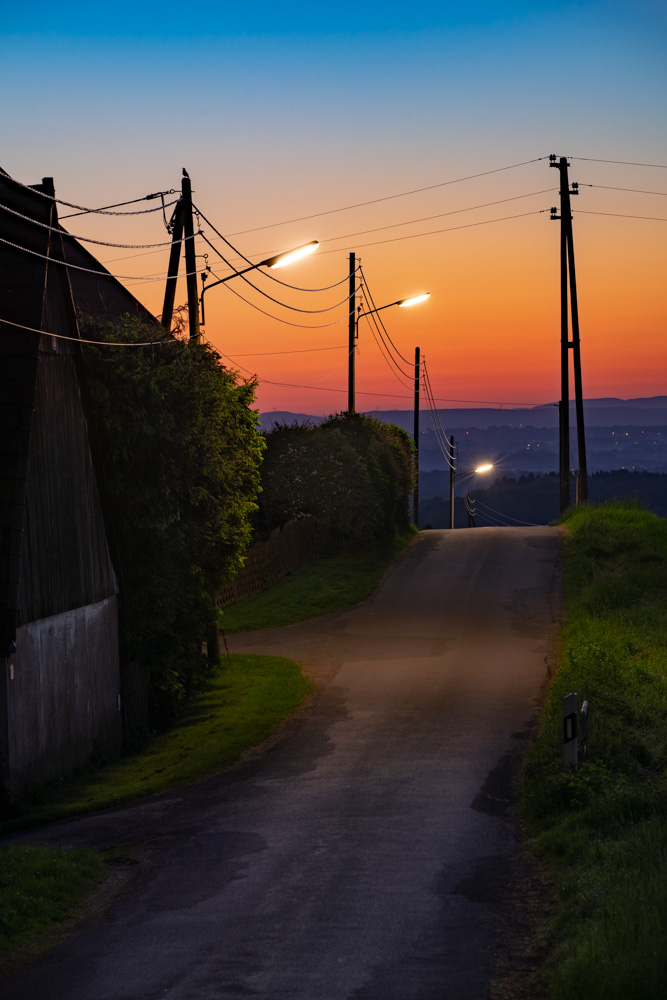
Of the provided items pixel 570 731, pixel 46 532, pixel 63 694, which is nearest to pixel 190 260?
pixel 46 532

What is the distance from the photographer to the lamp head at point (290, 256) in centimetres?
2180

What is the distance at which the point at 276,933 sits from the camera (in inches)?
362

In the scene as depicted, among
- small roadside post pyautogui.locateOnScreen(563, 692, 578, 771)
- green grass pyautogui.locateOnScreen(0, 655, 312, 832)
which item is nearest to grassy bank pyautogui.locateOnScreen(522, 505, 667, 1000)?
small roadside post pyautogui.locateOnScreen(563, 692, 578, 771)

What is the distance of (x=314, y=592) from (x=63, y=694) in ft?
52.5

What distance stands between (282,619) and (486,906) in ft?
64.4

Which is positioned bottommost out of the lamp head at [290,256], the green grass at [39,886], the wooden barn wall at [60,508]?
the green grass at [39,886]

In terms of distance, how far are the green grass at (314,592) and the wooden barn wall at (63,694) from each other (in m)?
8.78

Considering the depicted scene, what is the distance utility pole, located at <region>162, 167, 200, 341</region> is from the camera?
883 inches

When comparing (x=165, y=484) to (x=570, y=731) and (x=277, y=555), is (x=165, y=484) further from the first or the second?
(x=277, y=555)

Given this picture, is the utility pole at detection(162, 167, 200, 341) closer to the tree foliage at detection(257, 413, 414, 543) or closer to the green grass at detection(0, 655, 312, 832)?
the green grass at detection(0, 655, 312, 832)

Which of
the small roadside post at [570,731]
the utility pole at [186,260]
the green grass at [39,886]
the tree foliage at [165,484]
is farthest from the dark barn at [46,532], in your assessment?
the small roadside post at [570,731]

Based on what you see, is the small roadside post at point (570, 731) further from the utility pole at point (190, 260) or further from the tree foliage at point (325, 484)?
the tree foliage at point (325, 484)

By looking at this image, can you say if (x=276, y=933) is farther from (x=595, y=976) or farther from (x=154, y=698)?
(x=154, y=698)

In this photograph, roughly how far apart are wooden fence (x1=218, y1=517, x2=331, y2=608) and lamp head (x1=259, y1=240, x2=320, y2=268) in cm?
1103
